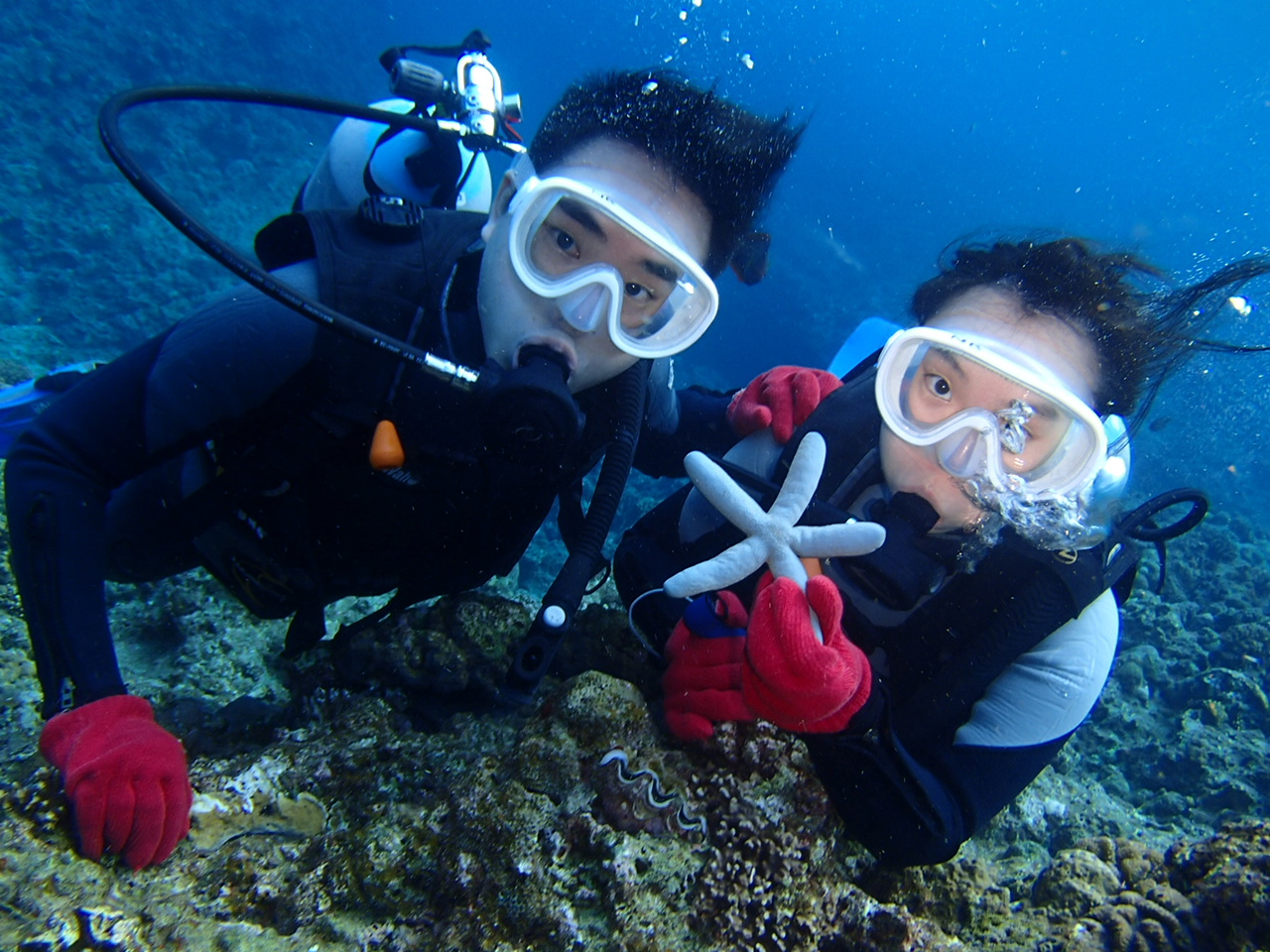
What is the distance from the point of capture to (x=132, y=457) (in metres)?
2.12

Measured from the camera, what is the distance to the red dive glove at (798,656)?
178 cm

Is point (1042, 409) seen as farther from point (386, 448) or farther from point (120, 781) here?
point (120, 781)

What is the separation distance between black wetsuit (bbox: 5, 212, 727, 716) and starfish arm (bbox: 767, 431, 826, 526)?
31.6 inches

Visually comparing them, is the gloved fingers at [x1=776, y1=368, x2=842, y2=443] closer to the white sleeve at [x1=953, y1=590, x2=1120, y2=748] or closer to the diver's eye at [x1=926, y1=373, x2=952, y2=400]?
the diver's eye at [x1=926, y1=373, x2=952, y2=400]

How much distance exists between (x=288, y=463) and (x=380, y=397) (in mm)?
457

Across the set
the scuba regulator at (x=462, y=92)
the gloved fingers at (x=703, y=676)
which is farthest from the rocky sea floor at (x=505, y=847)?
the scuba regulator at (x=462, y=92)

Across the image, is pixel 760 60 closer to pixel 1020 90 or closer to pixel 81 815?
pixel 1020 90

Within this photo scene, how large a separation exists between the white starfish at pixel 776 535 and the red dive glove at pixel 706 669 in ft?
1.00

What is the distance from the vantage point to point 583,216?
225 cm

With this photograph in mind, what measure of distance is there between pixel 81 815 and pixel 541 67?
208 ft

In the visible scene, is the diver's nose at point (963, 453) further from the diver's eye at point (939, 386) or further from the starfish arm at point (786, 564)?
the starfish arm at point (786, 564)

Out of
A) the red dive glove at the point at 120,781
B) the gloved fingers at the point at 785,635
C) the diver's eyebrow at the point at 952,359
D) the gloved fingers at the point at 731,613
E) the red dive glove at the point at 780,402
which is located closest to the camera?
the red dive glove at the point at 120,781

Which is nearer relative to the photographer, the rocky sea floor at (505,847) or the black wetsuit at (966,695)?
the rocky sea floor at (505,847)

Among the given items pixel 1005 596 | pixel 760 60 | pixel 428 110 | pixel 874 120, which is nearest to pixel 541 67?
pixel 760 60
